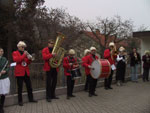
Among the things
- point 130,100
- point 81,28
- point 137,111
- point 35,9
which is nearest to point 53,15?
point 35,9

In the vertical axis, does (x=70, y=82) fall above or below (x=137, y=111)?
above

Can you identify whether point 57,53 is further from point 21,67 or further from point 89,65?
point 89,65

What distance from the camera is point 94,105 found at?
21.0ft

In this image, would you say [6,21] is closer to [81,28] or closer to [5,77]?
[81,28]

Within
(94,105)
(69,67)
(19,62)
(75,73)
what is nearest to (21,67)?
(19,62)

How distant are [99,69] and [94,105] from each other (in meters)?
1.36

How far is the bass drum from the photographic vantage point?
716cm

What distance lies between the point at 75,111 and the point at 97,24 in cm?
2592

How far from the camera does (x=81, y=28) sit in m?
18.2

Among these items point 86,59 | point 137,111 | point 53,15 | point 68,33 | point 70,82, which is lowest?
point 137,111

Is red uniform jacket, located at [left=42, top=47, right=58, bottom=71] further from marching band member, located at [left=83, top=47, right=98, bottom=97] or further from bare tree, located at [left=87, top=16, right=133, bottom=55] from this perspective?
bare tree, located at [left=87, top=16, right=133, bottom=55]

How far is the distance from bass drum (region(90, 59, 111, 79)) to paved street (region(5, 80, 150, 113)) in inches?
34.0

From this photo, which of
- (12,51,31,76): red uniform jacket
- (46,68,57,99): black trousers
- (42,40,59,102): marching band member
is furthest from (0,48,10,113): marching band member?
(46,68,57,99): black trousers

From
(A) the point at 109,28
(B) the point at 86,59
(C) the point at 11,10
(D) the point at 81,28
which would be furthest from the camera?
(A) the point at 109,28
